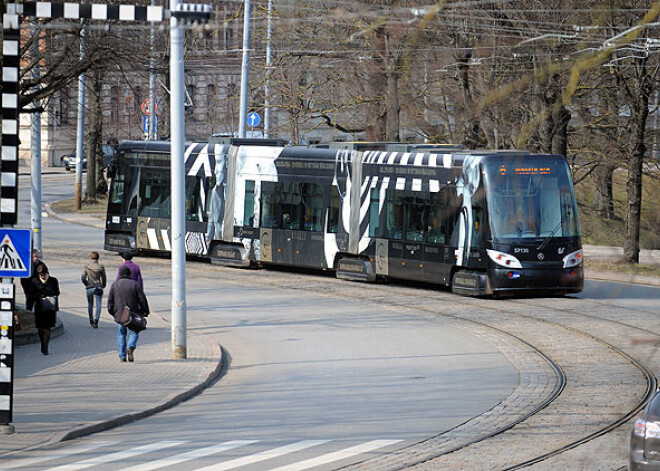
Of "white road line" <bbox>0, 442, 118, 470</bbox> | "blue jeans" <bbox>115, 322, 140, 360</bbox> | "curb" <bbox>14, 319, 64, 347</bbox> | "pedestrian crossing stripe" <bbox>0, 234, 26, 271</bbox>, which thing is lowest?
"curb" <bbox>14, 319, 64, 347</bbox>

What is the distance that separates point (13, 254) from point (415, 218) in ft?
45.1

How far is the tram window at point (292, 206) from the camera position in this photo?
25906 millimetres

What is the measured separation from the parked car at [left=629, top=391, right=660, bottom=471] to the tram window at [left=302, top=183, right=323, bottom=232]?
59.2 ft

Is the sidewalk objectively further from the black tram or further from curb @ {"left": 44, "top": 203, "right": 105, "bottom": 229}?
curb @ {"left": 44, "top": 203, "right": 105, "bottom": 229}

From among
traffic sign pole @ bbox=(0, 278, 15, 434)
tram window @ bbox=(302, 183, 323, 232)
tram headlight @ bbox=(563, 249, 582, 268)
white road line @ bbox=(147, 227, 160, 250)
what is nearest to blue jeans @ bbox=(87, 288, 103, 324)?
traffic sign pole @ bbox=(0, 278, 15, 434)

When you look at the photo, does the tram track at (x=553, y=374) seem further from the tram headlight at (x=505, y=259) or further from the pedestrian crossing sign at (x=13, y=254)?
the pedestrian crossing sign at (x=13, y=254)

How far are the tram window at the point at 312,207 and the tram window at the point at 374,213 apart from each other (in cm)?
162

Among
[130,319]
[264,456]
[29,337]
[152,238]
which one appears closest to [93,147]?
[152,238]

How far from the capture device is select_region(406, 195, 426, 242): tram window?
23156 mm

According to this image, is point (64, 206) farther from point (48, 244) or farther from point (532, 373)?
point (532, 373)

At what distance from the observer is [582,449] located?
962 cm

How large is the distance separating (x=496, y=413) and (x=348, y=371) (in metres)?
3.34

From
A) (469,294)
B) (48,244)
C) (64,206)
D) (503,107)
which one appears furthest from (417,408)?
(64,206)

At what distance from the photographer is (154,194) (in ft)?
95.5
